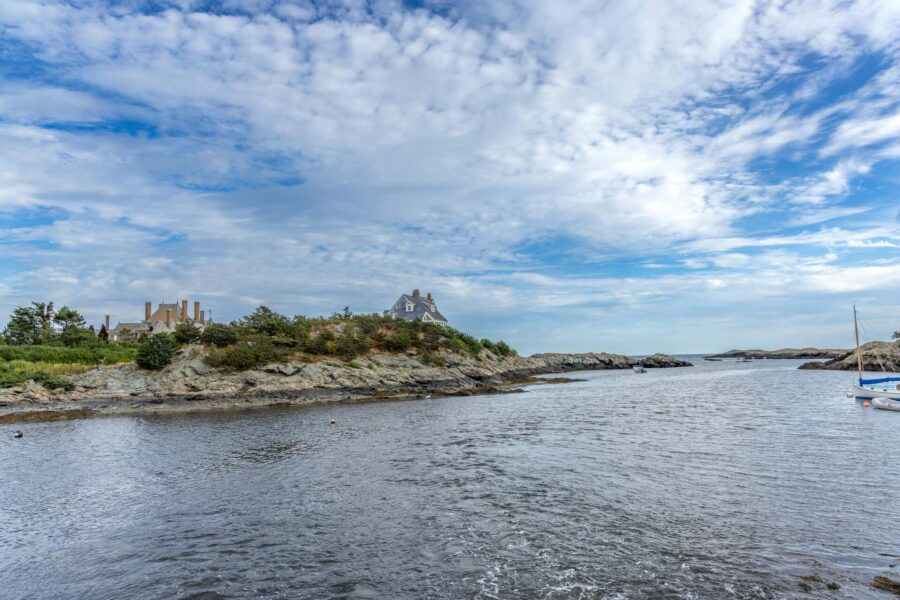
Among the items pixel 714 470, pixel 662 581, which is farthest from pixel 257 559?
pixel 714 470

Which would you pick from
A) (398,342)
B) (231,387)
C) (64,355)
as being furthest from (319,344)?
(64,355)

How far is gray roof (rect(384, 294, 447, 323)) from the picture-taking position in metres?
88.8

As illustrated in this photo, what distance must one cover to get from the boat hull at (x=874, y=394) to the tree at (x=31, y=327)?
94.0m

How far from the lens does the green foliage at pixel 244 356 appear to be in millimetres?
51719

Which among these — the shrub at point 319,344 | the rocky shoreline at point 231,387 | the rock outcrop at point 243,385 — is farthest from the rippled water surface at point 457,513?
the shrub at point 319,344

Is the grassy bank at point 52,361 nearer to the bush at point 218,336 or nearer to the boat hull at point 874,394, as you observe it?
the bush at point 218,336

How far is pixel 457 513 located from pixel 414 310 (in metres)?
75.8

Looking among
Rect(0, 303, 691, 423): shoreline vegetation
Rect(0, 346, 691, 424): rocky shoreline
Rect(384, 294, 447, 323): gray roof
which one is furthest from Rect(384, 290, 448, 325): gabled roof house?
Rect(0, 346, 691, 424): rocky shoreline

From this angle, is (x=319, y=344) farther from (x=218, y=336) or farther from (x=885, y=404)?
(x=885, y=404)

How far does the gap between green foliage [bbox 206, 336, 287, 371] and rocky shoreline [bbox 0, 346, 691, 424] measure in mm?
971

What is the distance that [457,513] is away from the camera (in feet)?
46.8

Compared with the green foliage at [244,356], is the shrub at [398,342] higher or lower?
higher

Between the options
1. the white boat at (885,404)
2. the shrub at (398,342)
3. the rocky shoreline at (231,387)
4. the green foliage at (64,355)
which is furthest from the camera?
the shrub at (398,342)

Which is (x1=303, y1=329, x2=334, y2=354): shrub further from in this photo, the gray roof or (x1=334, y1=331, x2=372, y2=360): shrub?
the gray roof
